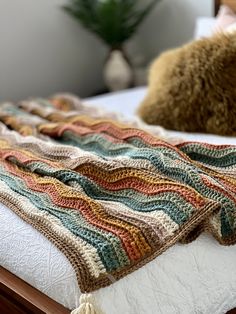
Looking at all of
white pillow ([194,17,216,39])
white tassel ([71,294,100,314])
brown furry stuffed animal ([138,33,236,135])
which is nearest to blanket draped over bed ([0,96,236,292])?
white tassel ([71,294,100,314])

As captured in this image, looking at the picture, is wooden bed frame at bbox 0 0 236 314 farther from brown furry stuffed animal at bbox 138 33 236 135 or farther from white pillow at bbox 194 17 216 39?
white pillow at bbox 194 17 216 39

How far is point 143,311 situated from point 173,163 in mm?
430

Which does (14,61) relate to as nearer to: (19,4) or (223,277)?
(19,4)

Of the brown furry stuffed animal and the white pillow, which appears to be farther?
the white pillow

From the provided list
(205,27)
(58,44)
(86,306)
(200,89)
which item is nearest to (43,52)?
(58,44)

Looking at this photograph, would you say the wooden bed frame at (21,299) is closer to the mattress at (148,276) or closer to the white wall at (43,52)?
the mattress at (148,276)

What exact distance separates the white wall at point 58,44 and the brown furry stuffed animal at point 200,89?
0.90m

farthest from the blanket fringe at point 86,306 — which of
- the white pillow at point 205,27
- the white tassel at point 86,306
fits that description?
the white pillow at point 205,27

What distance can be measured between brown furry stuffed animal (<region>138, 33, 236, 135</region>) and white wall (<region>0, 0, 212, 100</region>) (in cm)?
90

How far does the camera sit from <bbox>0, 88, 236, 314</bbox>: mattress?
1310mm

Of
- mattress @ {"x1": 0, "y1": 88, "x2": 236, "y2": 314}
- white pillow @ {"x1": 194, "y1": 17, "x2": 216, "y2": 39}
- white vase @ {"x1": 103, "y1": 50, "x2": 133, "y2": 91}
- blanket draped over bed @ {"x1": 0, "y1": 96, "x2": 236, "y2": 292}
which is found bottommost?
white vase @ {"x1": 103, "y1": 50, "x2": 133, "y2": 91}

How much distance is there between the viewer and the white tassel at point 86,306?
124cm

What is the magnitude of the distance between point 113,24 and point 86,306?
2.12 m

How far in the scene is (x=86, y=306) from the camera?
1.24 m
